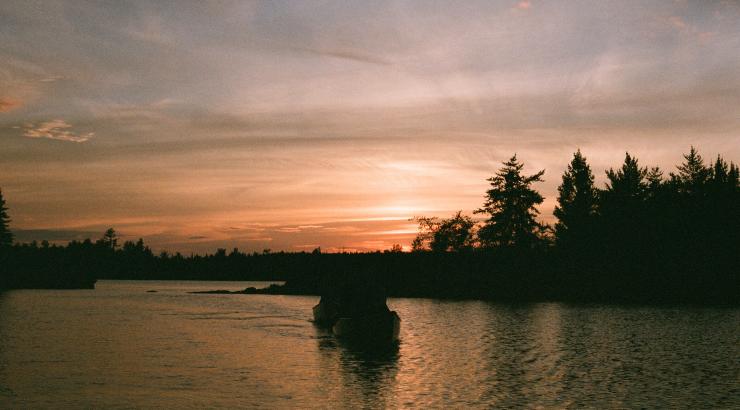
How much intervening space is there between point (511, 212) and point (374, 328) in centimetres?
8223

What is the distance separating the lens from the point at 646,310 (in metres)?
79.5

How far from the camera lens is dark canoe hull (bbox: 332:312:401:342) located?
162 feet

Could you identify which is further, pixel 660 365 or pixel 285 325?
pixel 285 325

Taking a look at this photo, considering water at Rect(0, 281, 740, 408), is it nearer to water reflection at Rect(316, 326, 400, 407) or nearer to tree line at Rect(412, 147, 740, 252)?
water reflection at Rect(316, 326, 400, 407)

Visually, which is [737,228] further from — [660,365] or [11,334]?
[11,334]

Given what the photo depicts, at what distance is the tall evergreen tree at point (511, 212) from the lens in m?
126

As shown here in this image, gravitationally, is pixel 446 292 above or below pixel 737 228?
below

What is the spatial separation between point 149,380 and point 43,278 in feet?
516

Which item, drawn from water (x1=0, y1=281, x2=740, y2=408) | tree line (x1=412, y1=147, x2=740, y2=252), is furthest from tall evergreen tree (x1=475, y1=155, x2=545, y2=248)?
water (x1=0, y1=281, x2=740, y2=408)

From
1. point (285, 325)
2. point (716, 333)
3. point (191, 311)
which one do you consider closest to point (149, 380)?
point (285, 325)

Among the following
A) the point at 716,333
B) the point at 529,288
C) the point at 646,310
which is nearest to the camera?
the point at 716,333

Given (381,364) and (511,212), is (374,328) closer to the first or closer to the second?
(381,364)

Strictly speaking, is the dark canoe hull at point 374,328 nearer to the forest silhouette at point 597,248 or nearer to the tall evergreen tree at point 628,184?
the forest silhouette at point 597,248

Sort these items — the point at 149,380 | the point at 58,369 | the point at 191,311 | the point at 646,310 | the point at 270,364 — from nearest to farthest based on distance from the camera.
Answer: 1. the point at 149,380
2. the point at 58,369
3. the point at 270,364
4. the point at 646,310
5. the point at 191,311
